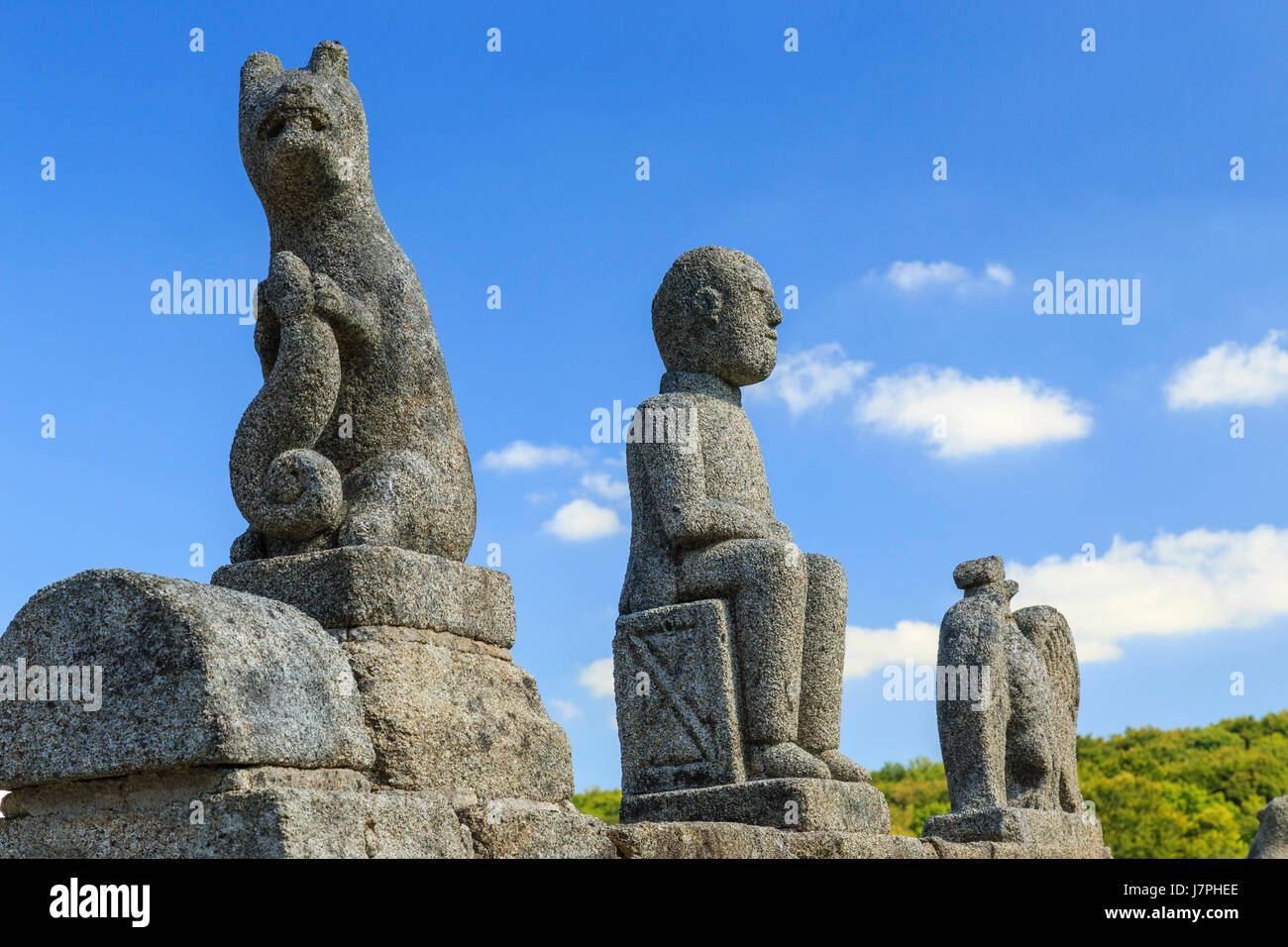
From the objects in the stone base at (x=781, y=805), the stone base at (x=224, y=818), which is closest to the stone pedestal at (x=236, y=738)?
the stone base at (x=224, y=818)

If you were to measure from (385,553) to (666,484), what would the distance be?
2344mm

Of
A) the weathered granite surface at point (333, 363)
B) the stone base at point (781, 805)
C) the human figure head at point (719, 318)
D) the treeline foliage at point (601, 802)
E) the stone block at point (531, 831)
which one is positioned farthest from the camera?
the treeline foliage at point (601, 802)

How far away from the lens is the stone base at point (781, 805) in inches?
242

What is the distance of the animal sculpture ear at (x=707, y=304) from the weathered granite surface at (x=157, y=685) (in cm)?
367

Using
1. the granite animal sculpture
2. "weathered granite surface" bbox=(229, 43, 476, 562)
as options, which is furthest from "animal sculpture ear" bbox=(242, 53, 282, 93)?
the granite animal sculpture

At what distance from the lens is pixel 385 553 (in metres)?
4.57

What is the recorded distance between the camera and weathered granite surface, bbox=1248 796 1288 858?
8289 millimetres

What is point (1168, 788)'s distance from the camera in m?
20.6

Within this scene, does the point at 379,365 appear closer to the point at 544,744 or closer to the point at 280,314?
the point at 280,314

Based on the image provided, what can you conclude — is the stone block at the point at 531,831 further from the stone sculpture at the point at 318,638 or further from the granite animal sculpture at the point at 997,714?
the granite animal sculpture at the point at 997,714

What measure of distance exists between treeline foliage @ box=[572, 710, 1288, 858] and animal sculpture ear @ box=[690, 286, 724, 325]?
36.9ft
